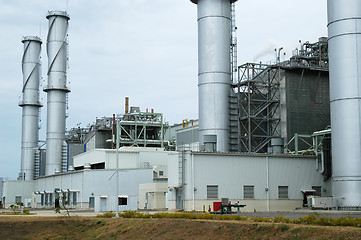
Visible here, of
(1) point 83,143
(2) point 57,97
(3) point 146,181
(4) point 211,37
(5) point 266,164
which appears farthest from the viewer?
(1) point 83,143

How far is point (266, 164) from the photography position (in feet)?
199

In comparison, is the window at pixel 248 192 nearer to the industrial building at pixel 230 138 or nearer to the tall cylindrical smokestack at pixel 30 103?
the industrial building at pixel 230 138

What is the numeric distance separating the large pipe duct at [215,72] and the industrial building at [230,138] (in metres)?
0.13

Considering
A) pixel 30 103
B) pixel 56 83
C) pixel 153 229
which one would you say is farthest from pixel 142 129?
pixel 153 229

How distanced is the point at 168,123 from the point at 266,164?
39888 mm

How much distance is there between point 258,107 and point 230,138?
579cm

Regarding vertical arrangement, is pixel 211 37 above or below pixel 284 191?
above

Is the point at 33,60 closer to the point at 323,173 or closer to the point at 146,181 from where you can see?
the point at 146,181

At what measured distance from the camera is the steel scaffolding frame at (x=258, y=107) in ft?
234

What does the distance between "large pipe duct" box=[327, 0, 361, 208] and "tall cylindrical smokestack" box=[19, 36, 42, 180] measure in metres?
67.1

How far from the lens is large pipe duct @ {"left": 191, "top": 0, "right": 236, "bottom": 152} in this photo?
228ft

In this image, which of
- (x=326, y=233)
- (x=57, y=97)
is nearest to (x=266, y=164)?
(x=326, y=233)

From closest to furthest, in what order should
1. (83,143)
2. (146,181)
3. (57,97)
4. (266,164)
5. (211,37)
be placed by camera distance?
(266,164), (211,37), (146,181), (57,97), (83,143)

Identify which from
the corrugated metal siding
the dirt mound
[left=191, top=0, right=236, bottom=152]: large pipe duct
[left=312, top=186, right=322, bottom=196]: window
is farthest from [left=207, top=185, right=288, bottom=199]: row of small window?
the dirt mound
